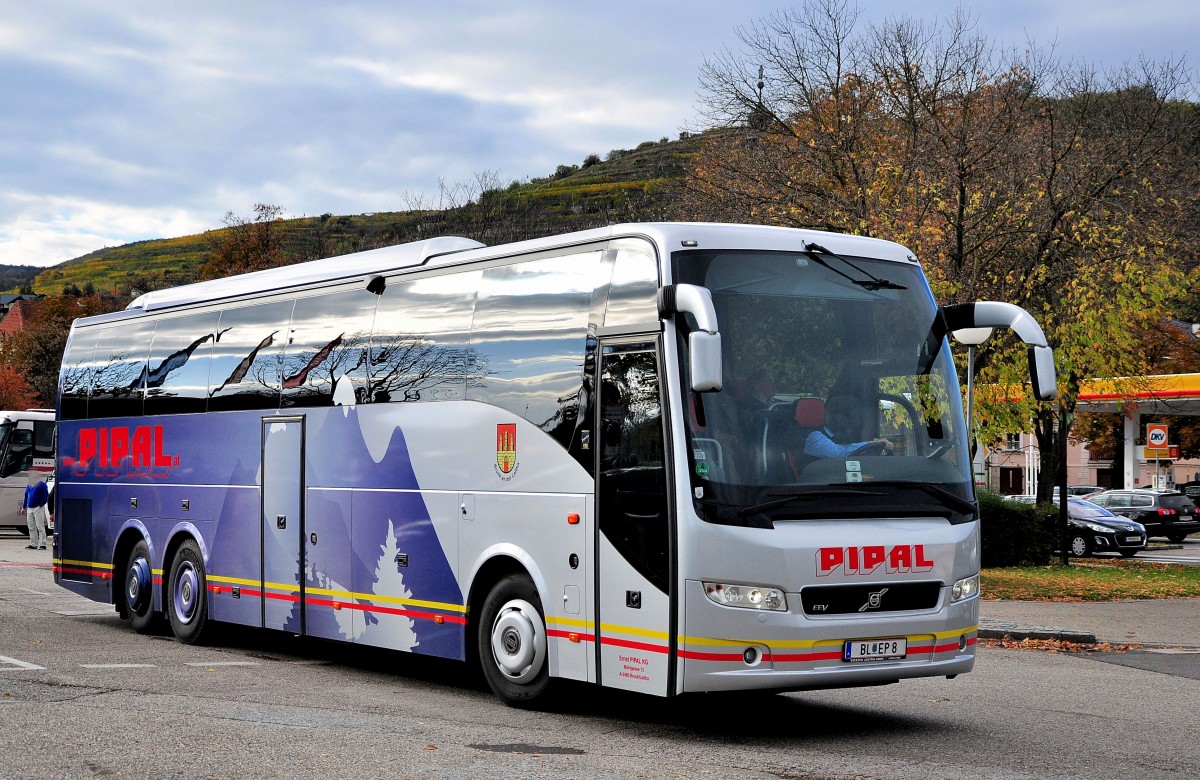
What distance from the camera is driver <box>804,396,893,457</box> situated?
8906 millimetres

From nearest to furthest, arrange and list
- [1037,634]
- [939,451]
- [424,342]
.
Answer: [939,451], [424,342], [1037,634]

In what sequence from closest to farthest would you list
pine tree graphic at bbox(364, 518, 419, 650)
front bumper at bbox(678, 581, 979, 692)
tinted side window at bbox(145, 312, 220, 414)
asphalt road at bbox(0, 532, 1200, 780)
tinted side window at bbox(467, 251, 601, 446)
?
1. asphalt road at bbox(0, 532, 1200, 780)
2. front bumper at bbox(678, 581, 979, 692)
3. tinted side window at bbox(467, 251, 601, 446)
4. pine tree graphic at bbox(364, 518, 419, 650)
5. tinted side window at bbox(145, 312, 220, 414)

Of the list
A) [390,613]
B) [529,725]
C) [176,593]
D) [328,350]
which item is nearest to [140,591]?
→ [176,593]

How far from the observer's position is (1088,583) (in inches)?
931

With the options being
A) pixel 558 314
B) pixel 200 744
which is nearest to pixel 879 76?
pixel 558 314

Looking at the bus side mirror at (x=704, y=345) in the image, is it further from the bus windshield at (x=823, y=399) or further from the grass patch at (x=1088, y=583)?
the grass patch at (x=1088, y=583)

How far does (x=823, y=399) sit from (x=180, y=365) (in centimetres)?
850

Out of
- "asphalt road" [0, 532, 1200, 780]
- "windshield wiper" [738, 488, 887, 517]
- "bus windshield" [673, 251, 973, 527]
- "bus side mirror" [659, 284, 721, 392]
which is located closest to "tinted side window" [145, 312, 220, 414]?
"asphalt road" [0, 532, 1200, 780]

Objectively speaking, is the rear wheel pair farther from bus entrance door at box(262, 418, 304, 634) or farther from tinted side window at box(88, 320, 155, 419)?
tinted side window at box(88, 320, 155, 419)

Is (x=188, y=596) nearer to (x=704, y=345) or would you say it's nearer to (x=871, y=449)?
(x=871, y=449)

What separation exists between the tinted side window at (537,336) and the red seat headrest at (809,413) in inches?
62.8

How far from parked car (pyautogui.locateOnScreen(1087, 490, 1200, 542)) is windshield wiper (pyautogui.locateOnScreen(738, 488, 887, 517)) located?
1434 inches

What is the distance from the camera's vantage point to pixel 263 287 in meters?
14.2

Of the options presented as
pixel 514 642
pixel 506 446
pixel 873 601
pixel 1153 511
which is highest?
pixel 506 446
